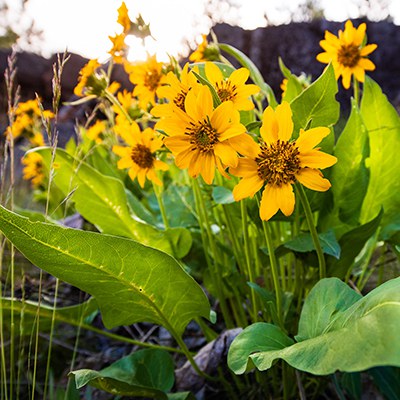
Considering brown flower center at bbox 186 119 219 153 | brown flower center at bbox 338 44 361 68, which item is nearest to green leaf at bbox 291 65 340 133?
brown flower center at bbox 186 119 219 153

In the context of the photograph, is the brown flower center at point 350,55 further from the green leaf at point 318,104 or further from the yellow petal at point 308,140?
the yellow petal at point 308,140

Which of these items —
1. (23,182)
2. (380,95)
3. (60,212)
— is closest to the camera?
(380,95)

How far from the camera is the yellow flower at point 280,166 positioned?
53cm

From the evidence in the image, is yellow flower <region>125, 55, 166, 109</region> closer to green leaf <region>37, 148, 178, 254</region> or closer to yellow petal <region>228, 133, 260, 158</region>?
green leaf <region>37, 148, 178, 254</region>

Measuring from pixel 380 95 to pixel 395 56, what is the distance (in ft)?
18.2

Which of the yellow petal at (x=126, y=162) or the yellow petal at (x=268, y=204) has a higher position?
the yellow petal at (x=126, y=162)

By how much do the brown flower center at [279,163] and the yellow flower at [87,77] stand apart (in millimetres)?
436

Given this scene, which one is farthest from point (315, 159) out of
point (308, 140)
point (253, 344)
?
point (253, 344)

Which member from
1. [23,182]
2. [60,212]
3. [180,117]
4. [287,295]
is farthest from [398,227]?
[23,182]

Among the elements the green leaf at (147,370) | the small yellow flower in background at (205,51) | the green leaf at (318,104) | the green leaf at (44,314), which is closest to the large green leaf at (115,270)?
the green leaf at (147,370)

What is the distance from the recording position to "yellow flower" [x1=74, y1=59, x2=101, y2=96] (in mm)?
860

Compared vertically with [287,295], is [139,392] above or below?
below

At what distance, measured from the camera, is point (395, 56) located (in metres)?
5.83

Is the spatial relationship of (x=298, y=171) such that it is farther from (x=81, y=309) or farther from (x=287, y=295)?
(x=81, y=309)
